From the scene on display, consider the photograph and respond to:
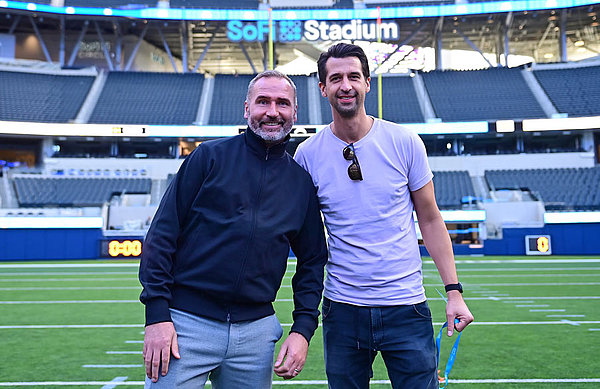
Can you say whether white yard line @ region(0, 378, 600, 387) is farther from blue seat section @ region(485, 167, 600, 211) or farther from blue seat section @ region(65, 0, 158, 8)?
blue seat section @ region(65, 0, 158, 8)

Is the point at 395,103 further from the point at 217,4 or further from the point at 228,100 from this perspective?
the point at 217,4

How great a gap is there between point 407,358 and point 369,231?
55 cm

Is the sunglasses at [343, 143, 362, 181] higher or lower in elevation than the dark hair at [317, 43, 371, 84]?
lower

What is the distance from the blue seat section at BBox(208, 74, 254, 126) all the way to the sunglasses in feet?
94.3

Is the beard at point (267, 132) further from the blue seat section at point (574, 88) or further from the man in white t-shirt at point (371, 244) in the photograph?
the blue seat section at point (574, 88)

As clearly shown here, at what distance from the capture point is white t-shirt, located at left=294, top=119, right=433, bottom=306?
2.34 meters

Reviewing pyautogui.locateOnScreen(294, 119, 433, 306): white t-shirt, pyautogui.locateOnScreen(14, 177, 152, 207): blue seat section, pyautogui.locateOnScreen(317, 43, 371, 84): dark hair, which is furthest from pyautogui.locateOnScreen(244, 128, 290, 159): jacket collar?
pyautogui.locateOnScreen(14, 177, 152, 207): blue seat section

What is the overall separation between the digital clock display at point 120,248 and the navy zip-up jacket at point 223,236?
771 inches

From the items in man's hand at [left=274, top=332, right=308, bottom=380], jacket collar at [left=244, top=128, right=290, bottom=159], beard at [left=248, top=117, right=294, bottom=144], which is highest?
beard at [left=248, top=117, right=294, bottom=144]

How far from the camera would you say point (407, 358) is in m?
2.28

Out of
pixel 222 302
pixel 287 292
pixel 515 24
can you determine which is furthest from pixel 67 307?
pixel 515 24

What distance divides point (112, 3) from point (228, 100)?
9.69 meters

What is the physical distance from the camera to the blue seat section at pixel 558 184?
24.4 metres

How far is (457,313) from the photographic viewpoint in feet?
7.63
